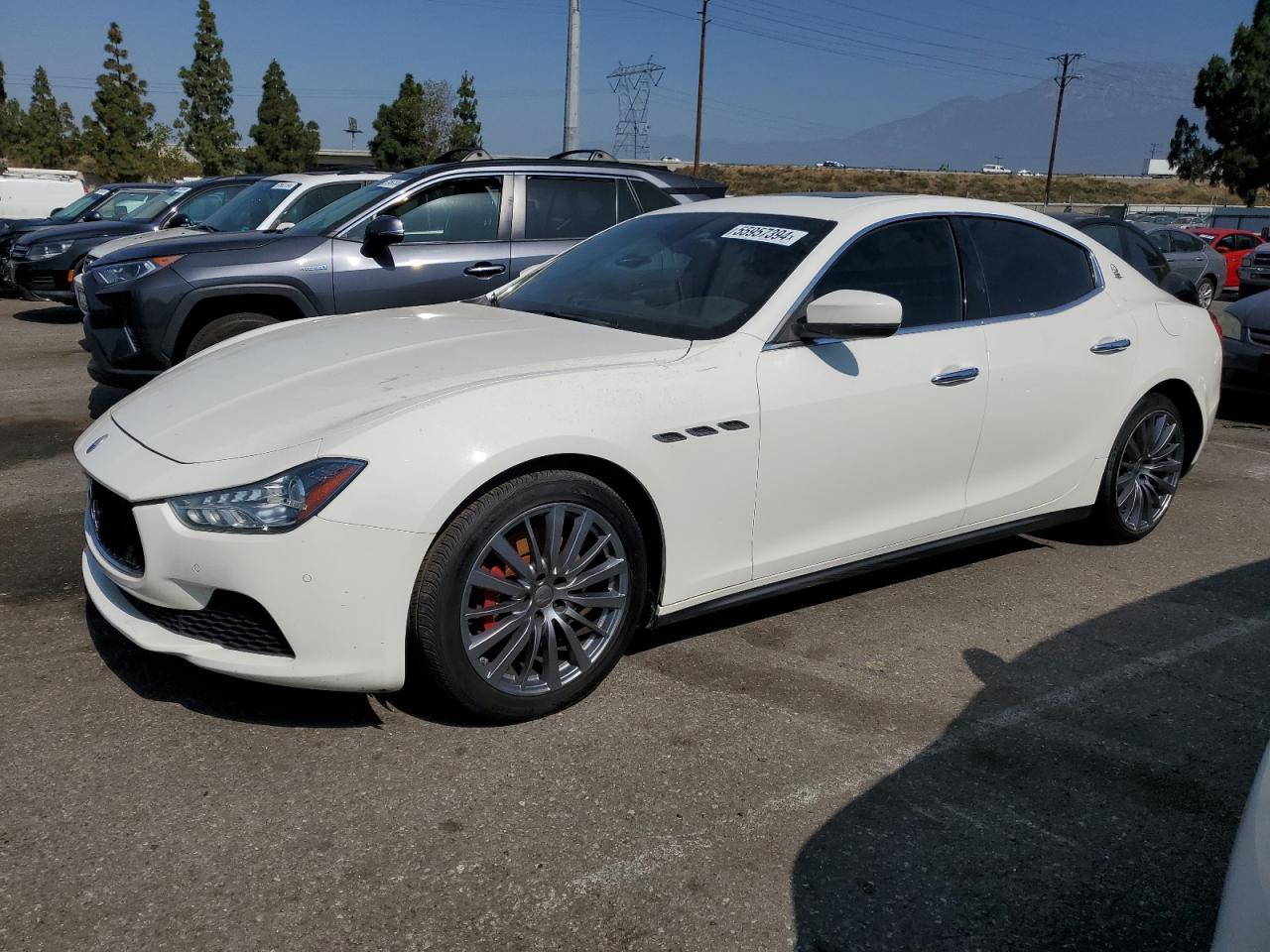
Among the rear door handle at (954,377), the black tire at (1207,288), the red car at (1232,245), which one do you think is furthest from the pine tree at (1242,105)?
the rear door handle at (954,377)

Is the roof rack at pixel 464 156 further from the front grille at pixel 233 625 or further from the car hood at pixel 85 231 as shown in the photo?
the car hood at pixel 85 231

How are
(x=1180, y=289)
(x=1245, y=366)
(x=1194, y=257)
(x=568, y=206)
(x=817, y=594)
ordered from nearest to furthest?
(x=817, y=594) < (x=1180, y=289) < (x=568, y=206) < (x=1245, y=366) < (x=1194, y=257)

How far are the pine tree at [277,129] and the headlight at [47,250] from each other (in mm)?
57881

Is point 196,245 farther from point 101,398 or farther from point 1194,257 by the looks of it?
point 1194,257

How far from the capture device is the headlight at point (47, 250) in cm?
1265

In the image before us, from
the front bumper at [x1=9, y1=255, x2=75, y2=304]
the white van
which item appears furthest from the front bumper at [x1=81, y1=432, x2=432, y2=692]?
the white van

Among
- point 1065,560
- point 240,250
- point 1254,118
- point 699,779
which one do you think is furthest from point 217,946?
point 1254,118

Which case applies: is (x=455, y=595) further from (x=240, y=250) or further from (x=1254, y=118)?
(x=1254, y=118)

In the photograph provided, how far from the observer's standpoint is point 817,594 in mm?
4453

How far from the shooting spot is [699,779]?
297 cm

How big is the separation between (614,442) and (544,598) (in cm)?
50

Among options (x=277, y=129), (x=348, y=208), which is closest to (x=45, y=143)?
(x=277, y=129)

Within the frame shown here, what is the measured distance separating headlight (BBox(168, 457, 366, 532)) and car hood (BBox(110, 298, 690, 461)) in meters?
0.12

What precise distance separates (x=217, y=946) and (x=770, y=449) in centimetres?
213
